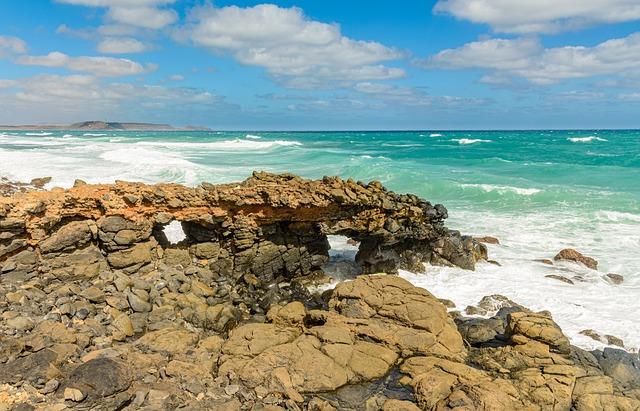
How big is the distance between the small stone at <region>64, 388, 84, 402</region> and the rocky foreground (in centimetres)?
2

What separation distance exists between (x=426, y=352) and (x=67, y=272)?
8.98 metres

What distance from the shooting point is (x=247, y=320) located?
12.2 meters

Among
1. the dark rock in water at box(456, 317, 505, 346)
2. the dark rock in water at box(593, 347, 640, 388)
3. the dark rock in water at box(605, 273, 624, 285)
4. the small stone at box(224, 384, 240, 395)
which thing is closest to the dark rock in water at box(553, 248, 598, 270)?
the dark rock in water at box(605, 273, 624, 285)

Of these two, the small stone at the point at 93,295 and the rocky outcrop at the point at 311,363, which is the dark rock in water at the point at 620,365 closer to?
the rocky outcrop at the point at 311,363

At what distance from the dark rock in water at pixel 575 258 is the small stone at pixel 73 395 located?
16.9 metres

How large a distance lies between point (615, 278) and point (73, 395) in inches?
656

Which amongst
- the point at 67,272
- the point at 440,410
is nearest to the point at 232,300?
the point at 67,272

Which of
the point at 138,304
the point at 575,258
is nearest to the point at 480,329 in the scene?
the point at 138,304

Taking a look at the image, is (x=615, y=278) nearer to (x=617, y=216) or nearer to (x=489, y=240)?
(x=489, y=240)

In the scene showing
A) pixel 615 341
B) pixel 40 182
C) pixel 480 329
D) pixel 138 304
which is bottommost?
pixel 615 341

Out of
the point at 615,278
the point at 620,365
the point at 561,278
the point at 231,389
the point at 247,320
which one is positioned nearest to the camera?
the point at 231,389

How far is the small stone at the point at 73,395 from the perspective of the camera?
753 centimetres

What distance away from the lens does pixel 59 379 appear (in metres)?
8.03

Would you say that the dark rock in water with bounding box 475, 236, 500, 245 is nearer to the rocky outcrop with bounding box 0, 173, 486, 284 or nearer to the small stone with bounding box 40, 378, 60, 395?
the rocky outcrop with bounding box 0, 173, 486, 284
